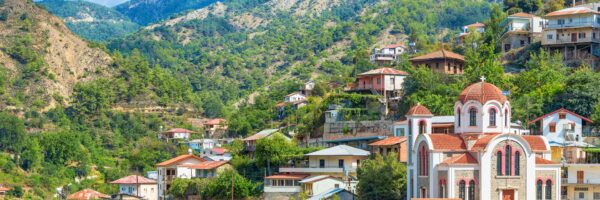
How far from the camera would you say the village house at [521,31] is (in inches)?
3839

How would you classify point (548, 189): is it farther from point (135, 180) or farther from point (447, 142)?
point (135, 180)

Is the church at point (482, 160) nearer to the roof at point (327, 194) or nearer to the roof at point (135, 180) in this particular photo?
the roof at point (327, 194)

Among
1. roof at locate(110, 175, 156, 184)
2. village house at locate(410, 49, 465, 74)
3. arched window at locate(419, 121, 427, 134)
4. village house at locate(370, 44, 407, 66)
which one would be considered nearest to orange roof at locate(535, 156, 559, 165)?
arched window at locate(419, 121, 427, 134)

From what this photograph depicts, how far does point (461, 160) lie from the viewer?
61.7 meters

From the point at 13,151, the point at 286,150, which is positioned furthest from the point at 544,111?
the point at 13,151

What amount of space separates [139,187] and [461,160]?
45800 millimetres

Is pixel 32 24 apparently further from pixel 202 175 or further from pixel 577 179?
pixel 577 179

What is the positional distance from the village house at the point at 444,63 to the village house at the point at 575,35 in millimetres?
6886

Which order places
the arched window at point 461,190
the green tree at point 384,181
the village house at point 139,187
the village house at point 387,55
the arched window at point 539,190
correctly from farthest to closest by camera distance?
the village house at point 387,55, the village house at point 139,187, the green tree at point 384,181, the arched window at point 539,190, the arched window at point 461,190

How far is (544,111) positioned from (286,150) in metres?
17.5

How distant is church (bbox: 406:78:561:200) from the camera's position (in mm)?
61406

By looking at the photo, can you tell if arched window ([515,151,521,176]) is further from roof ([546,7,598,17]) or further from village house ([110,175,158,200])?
village house ([110,175,158,200])

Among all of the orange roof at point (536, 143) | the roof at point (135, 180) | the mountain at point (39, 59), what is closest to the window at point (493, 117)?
the orange roof at point (536, 143)

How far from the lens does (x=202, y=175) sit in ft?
300
